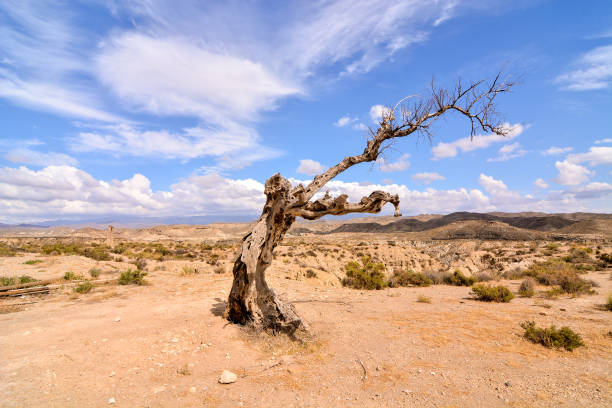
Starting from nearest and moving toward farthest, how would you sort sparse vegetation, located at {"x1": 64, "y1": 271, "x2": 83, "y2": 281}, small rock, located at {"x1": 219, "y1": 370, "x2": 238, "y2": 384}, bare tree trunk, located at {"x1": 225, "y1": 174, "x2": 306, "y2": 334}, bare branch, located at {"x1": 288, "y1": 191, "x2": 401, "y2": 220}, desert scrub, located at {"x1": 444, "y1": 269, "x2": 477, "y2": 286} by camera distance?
small rock, located at {"x1": 219, "y1": 370, "x2": 238, "y2": 384}
bare tree trunk, located at {"x1": 225, "y1": 174, "x2": 306, "y2": 334}
bare branch, located at {"x1": 288, "y1": 191, "x2": 401, "y2": 220}
sparse vegetation, located at {"x1": 64, "y1": 271, "x2": 83, "y2": 281}
desert scrub, located at {"x1": 444, "y1": 269, "x2": 477, "y2": 286}

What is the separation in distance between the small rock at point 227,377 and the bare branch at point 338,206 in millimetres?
3284

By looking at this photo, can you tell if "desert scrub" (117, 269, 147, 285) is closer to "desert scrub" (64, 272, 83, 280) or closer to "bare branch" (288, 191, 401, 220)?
"desert scrub" (64, 272, 83, 280)

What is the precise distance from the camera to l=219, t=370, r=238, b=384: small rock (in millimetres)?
4410

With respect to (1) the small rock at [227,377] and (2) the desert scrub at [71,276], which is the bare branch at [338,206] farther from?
(2) the desert scrub at [71,276]

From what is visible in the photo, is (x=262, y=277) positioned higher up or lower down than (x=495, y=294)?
higher up

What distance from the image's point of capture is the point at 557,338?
5.55 meters

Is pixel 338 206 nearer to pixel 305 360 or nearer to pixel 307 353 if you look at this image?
pixel 307 353

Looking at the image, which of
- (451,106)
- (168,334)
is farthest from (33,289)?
(451,106)

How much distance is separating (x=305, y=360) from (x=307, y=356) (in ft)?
0.63

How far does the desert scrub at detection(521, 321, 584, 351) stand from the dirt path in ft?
0.56

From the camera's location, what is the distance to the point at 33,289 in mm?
10180

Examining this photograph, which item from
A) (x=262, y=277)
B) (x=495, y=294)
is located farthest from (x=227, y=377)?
(x=495, y=294)

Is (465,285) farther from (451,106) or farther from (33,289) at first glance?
(33,289)

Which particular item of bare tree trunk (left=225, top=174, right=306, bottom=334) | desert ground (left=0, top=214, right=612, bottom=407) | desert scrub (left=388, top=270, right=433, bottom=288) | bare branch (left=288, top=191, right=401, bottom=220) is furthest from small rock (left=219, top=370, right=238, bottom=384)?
desert scrub (left=388, top=270, right=433, bottom=288)
